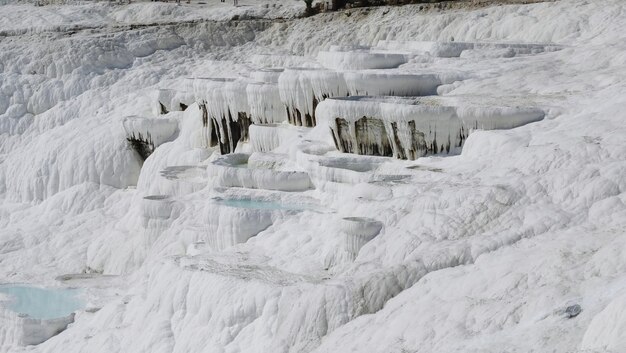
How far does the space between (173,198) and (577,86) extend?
7.15 meters

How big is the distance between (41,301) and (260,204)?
4.12 metres

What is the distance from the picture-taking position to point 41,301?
755 inches

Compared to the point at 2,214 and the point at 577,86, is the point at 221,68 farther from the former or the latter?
the point at 577,86

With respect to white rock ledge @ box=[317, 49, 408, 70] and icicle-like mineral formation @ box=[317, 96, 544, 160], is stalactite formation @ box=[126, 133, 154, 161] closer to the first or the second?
white rock ledge @ box=[317, 49, 408, 70]

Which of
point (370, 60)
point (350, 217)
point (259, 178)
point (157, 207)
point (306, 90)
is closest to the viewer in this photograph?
point (350, 217)

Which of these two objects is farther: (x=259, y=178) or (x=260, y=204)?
(x=259, y=178)

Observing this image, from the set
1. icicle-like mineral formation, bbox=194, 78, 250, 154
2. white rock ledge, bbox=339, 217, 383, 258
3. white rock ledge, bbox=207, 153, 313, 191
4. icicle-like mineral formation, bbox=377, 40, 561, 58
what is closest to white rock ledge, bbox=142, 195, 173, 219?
white rock ledge, bbox=207, 153, 313, 191

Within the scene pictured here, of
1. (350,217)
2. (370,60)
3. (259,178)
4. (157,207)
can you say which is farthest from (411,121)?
(157,207)

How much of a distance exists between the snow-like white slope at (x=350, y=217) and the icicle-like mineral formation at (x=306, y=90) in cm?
8

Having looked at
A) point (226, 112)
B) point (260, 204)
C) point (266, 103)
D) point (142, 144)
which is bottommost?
point (142, 144)

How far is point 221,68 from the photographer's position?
29.0m

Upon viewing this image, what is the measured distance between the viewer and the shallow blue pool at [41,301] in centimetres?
1827

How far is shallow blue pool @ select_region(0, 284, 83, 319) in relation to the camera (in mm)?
18266

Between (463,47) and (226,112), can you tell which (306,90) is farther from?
(463,47)
